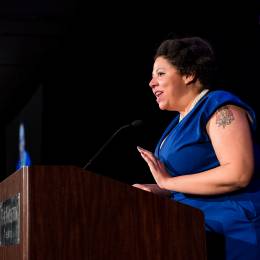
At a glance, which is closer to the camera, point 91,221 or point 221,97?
point 91,221

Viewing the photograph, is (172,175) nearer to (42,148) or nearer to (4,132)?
(42,148)

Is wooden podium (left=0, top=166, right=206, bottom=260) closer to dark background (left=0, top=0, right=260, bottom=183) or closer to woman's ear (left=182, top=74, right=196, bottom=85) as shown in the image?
woman's ear (left=182, top=74, right=196, bottom=85)

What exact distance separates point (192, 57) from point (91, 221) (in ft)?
2.81

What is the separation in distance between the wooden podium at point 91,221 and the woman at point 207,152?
198 mm

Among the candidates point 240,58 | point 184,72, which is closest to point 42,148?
point 240,58

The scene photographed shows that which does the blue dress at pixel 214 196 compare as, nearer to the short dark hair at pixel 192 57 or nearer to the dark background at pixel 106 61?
the short dark hair at pixel 192 57

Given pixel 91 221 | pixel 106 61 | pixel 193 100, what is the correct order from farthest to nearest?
1. pixel 106 61
2. pixel 193 100
3. pixel 91 221

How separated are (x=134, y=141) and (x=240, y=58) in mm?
1534

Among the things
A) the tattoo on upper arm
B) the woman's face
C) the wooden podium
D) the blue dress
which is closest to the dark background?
the woman's face

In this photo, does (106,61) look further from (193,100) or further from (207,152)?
(207,152)

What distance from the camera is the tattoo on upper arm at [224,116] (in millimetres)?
1914

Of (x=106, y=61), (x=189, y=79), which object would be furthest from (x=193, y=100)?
(x=106, y=61)

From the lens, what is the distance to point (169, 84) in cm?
219

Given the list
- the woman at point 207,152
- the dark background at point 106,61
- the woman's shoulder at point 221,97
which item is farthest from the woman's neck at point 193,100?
the dark background at point 106,61
